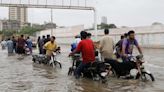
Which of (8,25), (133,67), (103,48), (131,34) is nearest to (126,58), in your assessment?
(133,67)

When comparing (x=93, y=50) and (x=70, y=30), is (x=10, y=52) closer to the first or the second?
(x=93, y=50)

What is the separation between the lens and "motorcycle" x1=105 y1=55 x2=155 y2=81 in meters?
13.3

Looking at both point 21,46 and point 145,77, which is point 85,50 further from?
point 21,46

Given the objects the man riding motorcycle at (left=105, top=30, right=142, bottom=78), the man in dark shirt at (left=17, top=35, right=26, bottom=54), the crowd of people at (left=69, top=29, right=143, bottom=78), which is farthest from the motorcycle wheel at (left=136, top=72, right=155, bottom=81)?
the man in dark shirt at (left=17, top=35, right=26, bottom=54)

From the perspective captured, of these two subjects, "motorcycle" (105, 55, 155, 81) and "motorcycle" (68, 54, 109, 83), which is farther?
"motorcycle" (105, 55, 155, 81)

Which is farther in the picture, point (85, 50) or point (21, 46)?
point (21, 46)

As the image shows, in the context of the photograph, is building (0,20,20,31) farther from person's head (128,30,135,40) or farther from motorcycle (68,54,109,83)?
person's head (128,30,135,40)

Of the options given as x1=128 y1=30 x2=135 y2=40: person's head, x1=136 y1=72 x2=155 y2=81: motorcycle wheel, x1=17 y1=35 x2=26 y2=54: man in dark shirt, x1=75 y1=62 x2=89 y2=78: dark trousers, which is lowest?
x1=17 y1=35 x2=26 y2=54: man in dark shirt

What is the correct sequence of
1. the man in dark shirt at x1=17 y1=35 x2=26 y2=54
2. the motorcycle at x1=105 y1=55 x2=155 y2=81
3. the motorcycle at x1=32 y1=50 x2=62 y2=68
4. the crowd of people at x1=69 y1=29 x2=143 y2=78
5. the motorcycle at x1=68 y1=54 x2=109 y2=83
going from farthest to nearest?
the man in dark shirt at x1=17 y1=35 x2=26 y2=54 → the motorcycle at x1=32 y1=50 x2=62 y2=68 → the crowd of people at x1=69 y1=29 x2=143 y2=78 → the motorcycle at x1=105 y1=55 x2=155 y2=81 → the motorcycle at x1=68 y1=54 x2=109 y2=83

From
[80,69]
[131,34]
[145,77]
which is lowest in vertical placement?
[145,77]

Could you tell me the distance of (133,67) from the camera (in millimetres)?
13664

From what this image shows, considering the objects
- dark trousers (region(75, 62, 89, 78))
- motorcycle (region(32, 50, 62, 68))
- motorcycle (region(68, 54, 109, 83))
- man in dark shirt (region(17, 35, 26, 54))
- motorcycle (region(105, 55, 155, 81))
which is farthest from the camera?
man in dark shirt (region(17, 35, 26, 54))

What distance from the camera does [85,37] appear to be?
13484 mm

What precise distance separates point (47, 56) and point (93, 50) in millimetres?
6866
